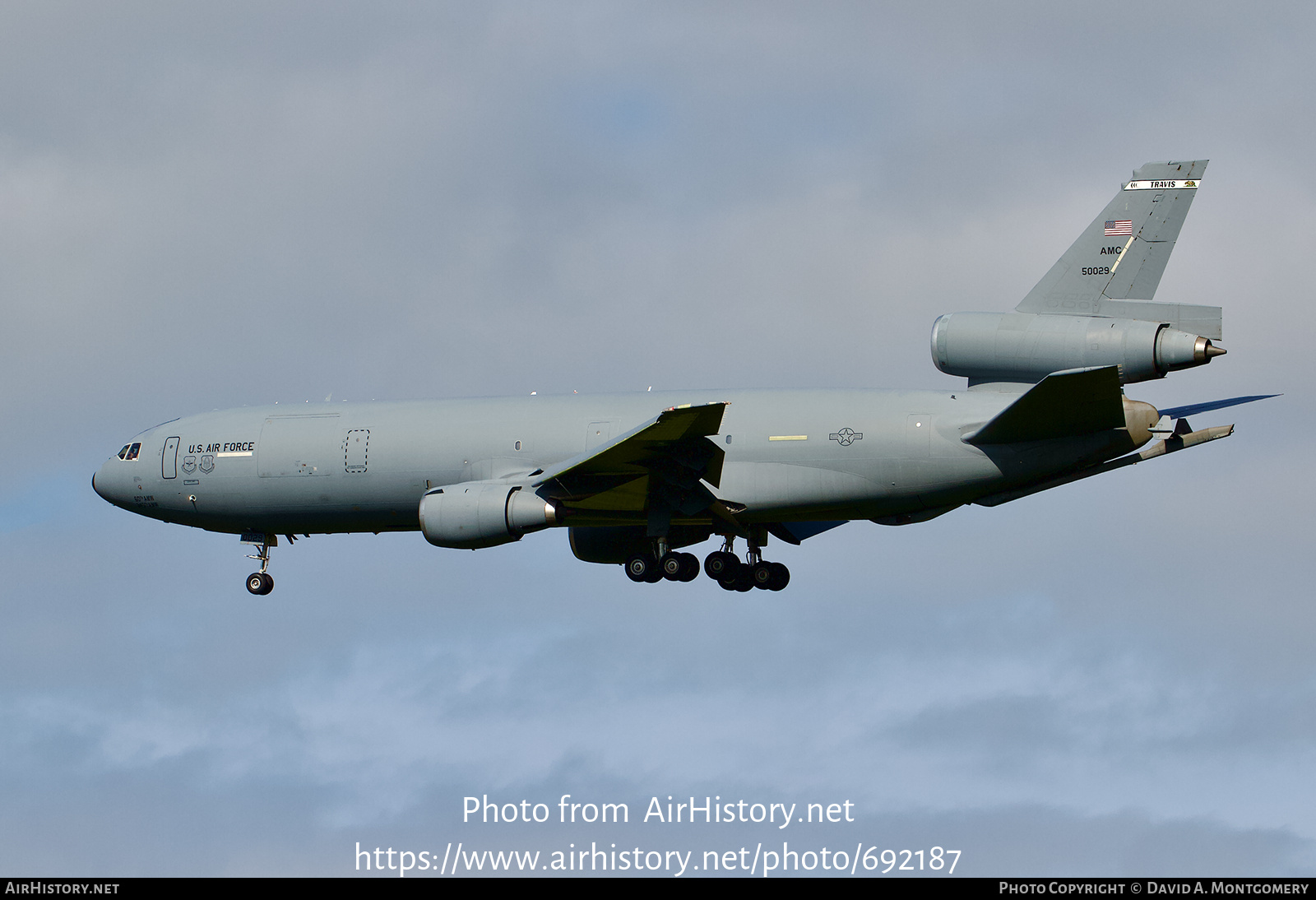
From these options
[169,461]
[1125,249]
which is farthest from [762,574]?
[169,461]

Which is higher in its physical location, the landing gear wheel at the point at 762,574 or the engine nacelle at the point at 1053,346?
the engine nacelle at the point at 1053,346

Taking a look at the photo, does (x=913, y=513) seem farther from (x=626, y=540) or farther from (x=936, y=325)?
(x=626, y=540)

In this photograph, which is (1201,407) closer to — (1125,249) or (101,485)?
(1125,249)

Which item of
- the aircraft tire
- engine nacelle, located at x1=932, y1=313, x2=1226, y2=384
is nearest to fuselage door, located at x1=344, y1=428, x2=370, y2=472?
A: the aircraft tire

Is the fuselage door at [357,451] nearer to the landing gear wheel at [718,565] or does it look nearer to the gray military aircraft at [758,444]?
the gray military aircraft at [758,444]

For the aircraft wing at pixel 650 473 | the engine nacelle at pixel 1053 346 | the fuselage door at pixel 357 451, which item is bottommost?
the aircraft wing at pixel 650 473

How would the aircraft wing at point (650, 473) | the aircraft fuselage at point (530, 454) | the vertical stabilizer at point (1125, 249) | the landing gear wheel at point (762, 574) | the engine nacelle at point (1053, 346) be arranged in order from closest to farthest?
the engine nacelle at point (1053, 346), the aircraft wing at point (650, 473), the vertical stabilizer at point (1125, 249), the aircraft fuselage at point (530, 454), the landing gear wheel at point (762, 574)

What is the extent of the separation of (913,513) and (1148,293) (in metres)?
7.16

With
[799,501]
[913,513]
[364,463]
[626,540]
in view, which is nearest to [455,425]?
[364,463]

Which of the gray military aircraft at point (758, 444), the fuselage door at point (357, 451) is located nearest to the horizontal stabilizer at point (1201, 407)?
the gray military aircraft at point (758, 444)

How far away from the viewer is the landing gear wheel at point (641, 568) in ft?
124

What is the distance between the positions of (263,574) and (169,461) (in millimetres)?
3667

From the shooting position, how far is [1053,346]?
33.1 meters

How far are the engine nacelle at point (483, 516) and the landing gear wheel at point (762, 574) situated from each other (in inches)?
235
